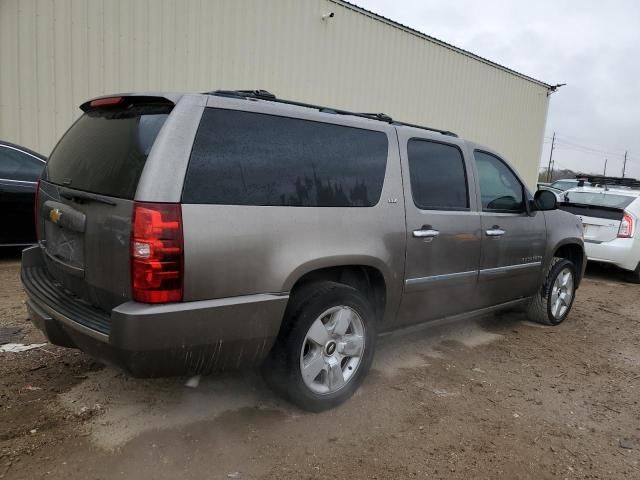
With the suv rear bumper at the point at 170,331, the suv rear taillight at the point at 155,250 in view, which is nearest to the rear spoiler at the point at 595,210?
the suv rear bumper at the point at 170,331

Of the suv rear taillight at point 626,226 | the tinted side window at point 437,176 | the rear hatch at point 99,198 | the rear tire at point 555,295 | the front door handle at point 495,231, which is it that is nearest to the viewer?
the rear hatch at point 99,198

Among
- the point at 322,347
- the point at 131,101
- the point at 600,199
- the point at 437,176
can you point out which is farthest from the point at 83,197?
the point at 600,199

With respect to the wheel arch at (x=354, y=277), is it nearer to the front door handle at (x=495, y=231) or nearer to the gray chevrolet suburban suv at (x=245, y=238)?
the gray chevrolet suburban suv at (x=245, y=238)

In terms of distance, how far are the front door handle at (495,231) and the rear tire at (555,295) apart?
3.72ft

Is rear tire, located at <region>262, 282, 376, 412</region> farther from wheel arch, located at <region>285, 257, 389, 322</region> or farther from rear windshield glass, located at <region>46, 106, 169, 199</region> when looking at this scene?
rear windshield glass, located at <region>46, 106, 169, 199</region>

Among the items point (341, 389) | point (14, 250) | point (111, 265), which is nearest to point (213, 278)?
point (111, 265)

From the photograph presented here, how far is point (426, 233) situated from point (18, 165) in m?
5.28

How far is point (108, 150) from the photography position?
266 centimetres

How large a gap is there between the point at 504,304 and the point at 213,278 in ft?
9.98

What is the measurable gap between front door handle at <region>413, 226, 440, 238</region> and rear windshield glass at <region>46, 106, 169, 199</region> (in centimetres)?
175

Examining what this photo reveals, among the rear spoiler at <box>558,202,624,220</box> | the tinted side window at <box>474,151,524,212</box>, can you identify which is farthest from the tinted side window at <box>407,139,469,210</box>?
the rear spoiler at <box>558,202,624,220</box>

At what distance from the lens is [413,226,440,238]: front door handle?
133 inches

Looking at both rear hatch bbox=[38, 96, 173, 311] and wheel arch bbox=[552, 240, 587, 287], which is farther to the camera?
wheel arch bbox=[552, 240, 587, 287]

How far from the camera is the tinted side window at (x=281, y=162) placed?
7.98 feet
